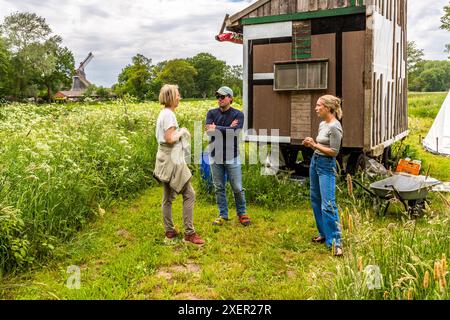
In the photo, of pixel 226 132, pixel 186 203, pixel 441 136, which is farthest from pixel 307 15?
pixel 441 136

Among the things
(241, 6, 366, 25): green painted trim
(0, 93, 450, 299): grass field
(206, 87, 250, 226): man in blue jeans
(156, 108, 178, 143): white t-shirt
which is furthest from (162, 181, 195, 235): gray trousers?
(241, 6, 366, 25): green painted trim

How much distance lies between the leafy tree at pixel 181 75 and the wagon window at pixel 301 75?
13.1 ft

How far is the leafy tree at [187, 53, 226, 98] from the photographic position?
13011mm

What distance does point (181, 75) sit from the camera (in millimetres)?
14938

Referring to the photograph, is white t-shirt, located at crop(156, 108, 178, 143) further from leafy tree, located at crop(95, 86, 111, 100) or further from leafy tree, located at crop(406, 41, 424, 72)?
leafy tree, located at crop(406, 41, 424, 72)

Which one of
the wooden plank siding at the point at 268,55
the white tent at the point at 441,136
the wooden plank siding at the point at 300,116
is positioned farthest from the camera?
the white tent at the point at 441,136

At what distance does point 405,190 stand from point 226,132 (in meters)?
2.83

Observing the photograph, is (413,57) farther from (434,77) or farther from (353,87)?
(353,87)

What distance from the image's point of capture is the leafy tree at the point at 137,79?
18.8 m

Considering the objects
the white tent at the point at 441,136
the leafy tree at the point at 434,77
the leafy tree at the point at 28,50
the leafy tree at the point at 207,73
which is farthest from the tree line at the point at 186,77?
the leafy tree at the point at 28,50

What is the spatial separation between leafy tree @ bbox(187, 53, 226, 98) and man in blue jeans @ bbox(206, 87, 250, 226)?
20.0ft

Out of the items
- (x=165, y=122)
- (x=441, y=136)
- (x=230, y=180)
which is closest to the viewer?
(x=165, y=122)

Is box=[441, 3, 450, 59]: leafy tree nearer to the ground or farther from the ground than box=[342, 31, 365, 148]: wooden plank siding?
farther from the ground

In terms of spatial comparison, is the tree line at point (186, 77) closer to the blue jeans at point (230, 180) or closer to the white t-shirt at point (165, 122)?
the blue jeans at point (230, 180)
